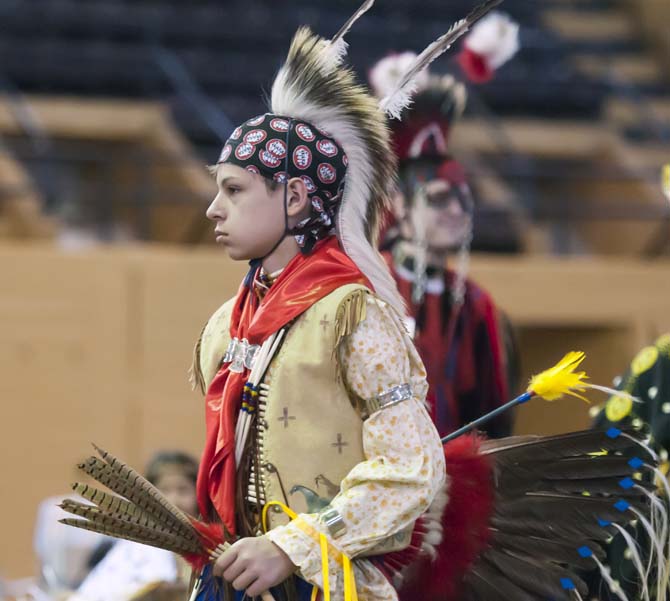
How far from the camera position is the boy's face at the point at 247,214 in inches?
100

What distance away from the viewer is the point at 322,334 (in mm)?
2467

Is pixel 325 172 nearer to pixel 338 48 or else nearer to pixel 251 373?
pixel 338 48

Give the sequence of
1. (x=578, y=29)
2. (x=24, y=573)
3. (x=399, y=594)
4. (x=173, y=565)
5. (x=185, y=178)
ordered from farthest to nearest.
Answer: (x=578, y=29), (x=185, y=178), (x=24, y=573), (x=173, y=565), (x=399, y=594)

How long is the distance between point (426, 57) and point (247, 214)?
0.48 m

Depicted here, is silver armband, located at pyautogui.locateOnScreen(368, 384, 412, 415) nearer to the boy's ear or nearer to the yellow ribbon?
the yellow ribbon

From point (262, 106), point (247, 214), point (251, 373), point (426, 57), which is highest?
point (262, 106)

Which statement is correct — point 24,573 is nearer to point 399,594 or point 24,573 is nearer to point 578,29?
point 399,594

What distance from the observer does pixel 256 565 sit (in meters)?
2.35

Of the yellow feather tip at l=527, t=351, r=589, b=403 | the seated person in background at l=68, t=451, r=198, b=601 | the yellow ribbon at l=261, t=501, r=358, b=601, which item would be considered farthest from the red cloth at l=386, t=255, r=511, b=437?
the yellow ribbon at l=261, t=501, r=358, b=601

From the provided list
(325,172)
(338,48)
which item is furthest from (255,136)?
(338,48)

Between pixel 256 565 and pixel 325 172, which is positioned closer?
pixel 256 565

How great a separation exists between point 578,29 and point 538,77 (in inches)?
53.2

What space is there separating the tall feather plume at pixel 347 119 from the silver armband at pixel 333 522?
40cm

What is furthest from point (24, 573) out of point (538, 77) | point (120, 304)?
point (538, 77)
